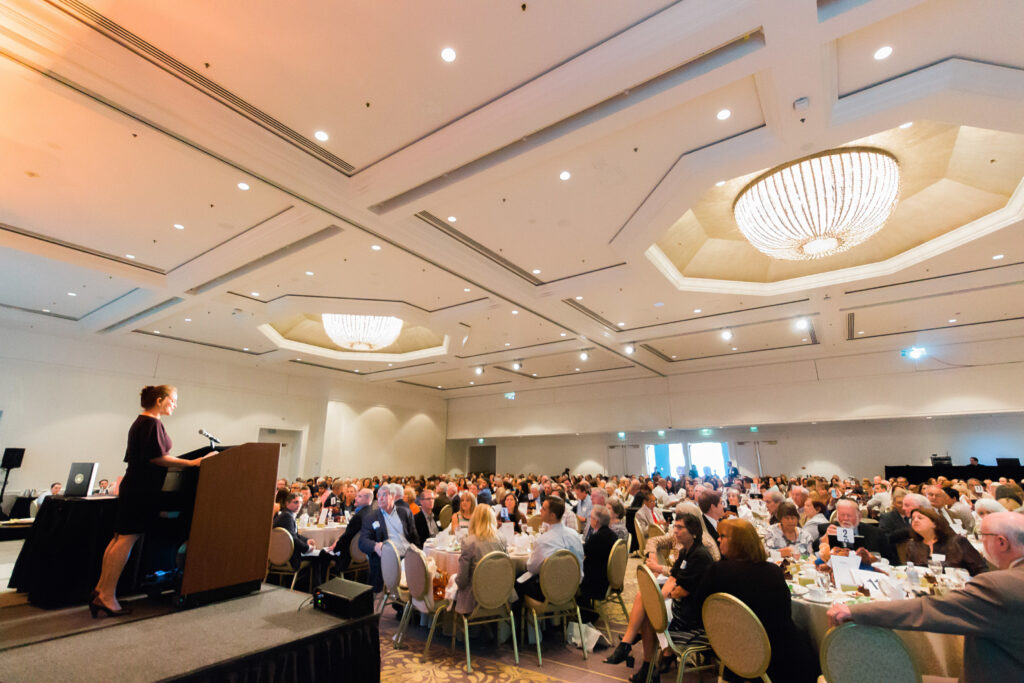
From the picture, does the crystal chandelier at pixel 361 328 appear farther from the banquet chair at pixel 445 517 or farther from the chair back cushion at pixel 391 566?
the chair back cushion at pixel 391 566

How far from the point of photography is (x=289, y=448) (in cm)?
1602

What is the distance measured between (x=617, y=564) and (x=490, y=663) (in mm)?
1599

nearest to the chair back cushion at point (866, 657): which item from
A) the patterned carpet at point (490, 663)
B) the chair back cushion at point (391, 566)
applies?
the patterned carpet at point (490, 663)

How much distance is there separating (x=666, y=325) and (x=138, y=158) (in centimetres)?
1002

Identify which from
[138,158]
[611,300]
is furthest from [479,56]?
[611,300]

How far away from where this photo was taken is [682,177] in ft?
17.2

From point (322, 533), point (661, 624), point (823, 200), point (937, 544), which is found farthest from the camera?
point (322, 533)

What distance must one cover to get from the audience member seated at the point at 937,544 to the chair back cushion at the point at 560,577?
9.39ft

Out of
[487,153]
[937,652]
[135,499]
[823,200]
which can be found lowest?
[937,652]

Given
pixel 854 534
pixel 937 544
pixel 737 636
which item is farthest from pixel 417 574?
pixel 937 544

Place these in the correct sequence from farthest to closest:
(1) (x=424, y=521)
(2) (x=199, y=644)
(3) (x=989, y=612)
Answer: (1) (x=424, y=521), (3) (x=989, y=612), (2) (x=199, y=644)

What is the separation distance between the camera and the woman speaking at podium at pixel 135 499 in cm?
189

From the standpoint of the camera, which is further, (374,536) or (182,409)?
(182,409)

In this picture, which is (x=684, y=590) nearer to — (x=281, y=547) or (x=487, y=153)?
(x=487, y=153)
